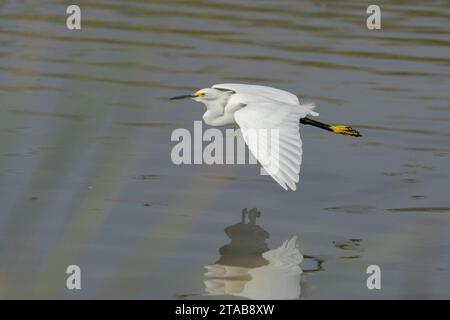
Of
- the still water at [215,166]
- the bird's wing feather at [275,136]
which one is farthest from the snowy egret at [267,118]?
the still water at [215,166]

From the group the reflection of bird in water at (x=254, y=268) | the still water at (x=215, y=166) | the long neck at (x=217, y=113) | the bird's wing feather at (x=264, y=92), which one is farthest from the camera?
the long neck at (x=217, y=113)

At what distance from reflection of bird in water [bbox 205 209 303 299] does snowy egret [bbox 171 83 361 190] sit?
1.03 ft

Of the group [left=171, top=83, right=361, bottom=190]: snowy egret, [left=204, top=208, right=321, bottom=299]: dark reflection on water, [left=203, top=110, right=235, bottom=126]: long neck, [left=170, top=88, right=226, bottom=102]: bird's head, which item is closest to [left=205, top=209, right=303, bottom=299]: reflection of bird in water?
[left=204, top=208, right=321, bottom=299]: dark reflection on water

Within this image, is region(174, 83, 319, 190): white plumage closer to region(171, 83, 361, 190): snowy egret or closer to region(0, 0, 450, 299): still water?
region(171, 83, 361, 190): snowy egret

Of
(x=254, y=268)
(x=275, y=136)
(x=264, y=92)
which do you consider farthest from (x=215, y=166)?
(x=264, y=92)

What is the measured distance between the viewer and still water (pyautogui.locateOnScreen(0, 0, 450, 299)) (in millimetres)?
3049

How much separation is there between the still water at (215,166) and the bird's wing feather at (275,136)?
0.77ft

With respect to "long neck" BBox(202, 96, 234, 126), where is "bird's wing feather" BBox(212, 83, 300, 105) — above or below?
above

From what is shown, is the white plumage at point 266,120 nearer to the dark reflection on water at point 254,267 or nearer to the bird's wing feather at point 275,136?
the bird's wing feather at point 275,136

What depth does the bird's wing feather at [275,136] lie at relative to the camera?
5.13m

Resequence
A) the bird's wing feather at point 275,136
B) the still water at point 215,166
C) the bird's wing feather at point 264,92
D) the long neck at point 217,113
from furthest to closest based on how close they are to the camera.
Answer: the long neck at point 217,113
the bird's wing feather at point 264,92
the bird's wing feather at point 275,136
the still water at point 215,166

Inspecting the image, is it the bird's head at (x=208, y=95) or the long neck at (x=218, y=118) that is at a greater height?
the bird's head at (x=208, y=95)

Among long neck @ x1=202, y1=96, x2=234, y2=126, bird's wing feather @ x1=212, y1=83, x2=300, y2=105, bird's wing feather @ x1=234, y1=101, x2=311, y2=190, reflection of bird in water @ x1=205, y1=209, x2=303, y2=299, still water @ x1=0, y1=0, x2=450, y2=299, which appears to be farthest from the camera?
long neck @ x1=202, y1=96, x2=234, y2=126
